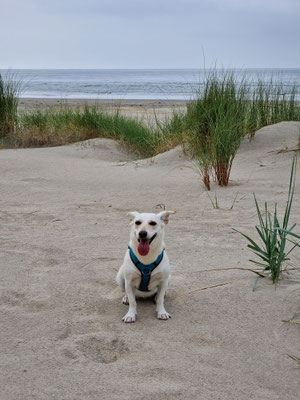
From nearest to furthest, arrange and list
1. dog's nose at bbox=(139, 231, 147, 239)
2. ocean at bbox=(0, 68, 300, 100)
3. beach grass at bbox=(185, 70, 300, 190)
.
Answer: dog's nose at bbox=(139, 231, 147, 239) < beach grass at bbox=(185, 70, 300, 190) < ocean at bbox=(0, 68, 300, 100)

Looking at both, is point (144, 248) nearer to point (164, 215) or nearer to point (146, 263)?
point (146, 263)

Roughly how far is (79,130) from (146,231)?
7.29 metres

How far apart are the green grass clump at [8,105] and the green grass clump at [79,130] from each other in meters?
0.24

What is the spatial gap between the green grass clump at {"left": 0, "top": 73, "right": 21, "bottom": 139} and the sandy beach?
323 cm

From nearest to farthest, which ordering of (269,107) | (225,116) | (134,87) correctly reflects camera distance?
(225,116) → (269,107) → (134,87)

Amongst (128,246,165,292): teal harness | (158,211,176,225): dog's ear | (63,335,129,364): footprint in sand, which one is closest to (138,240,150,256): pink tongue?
(128,246,165,292): teal harness

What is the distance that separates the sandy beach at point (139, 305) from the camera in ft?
8.04

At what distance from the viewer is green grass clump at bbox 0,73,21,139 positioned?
9273 mm

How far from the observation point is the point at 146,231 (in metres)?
2.99

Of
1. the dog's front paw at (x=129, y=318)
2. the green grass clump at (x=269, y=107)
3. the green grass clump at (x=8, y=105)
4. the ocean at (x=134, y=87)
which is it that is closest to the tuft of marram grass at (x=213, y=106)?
the ocean at (x=134, y=87)

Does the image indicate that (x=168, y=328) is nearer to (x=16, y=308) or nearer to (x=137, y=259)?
(x=137, y=259)

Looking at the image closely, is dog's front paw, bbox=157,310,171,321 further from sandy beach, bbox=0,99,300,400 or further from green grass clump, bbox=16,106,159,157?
green grass clump, bbox=16,106,159,157

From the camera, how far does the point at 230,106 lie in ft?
23.9

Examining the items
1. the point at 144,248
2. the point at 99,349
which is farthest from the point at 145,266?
the point at 99,349
